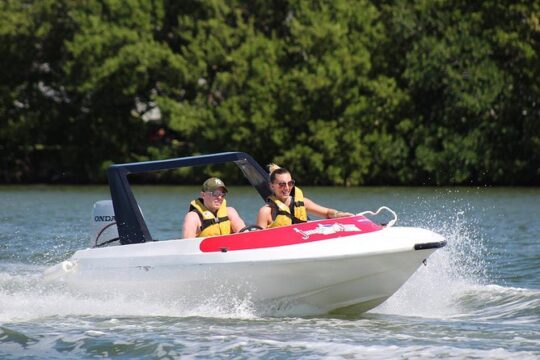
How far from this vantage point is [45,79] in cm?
4784

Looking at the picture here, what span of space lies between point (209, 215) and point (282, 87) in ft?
102

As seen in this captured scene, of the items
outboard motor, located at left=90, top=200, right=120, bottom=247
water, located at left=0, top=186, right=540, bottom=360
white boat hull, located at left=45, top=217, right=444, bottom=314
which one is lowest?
water, located at left=0, top=186, right=540, bottom=360

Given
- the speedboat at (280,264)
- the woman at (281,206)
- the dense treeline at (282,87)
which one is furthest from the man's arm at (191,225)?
the dense treeline at (282,87)

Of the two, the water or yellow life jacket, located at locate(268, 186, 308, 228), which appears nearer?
the water

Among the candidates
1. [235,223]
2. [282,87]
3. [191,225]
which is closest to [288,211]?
[235,223]

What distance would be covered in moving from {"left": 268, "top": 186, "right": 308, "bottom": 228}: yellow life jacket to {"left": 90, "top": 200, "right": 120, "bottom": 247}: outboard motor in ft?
6.13

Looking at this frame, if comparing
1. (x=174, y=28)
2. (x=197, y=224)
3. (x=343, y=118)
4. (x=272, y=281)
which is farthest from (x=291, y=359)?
(x=174, y=28)

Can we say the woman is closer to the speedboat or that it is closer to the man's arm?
the speedboat

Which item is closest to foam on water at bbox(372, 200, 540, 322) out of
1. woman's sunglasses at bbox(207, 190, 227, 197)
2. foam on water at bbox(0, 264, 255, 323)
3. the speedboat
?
the speedboat

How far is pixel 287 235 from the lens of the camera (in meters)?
12.0

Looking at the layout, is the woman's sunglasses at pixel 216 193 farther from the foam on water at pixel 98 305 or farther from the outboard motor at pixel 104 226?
the outboard motor at pixel 104 226

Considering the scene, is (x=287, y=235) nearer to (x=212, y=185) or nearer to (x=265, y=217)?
(x=265, y=217)

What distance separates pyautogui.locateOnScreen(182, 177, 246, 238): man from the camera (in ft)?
41.1

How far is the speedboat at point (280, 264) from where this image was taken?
11.9 m
